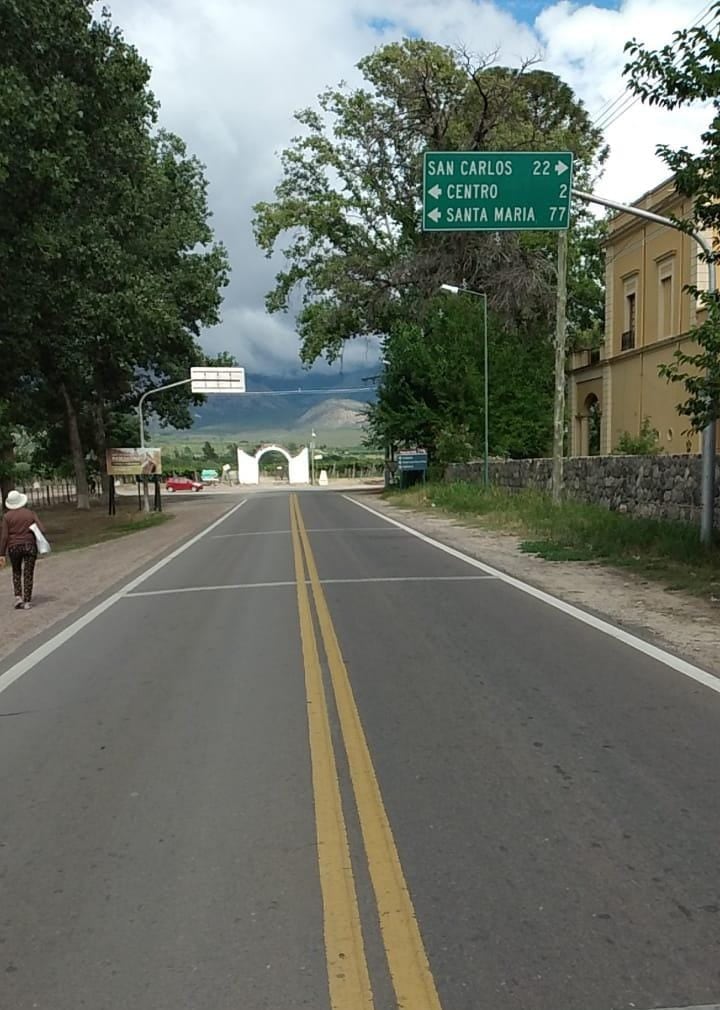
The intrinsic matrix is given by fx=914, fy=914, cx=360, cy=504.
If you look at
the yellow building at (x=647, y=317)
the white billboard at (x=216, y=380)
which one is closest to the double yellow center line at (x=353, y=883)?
the yellow building at (x=647, y=317)

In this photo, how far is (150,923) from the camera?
3529 mm

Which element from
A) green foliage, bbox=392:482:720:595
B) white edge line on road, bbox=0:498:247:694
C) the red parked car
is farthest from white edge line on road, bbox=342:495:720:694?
the red parked car

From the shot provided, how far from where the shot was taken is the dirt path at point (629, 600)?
8.55 metres

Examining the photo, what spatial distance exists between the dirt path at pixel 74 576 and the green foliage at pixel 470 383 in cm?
1631

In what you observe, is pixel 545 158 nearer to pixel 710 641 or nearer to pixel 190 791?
pixel 710 641

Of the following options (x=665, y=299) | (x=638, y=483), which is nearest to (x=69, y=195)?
(x=638, y=483)

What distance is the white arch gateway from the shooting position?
4090 inches

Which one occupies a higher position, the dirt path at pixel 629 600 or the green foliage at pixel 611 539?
the green foliage at pixel 611 539

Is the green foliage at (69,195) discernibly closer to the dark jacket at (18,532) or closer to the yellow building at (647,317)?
the dark jacket at (18,532)

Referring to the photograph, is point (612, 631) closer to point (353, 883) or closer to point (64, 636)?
point (64, 636)

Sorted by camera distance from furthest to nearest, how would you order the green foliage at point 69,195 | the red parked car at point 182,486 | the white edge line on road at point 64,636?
the red parked car at point 182,486, the green foliage at point 69,195, the white edge line on road at point 64,636

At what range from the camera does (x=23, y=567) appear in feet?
39.8

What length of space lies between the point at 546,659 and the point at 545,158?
11.3 meters

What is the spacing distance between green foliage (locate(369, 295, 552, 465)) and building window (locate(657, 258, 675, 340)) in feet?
23.6
